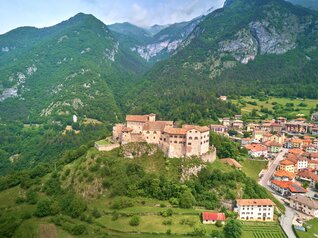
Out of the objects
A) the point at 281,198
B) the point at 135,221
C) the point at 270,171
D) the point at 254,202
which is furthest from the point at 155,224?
the point at 270,171

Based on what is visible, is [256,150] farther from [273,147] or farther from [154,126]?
[154,126]

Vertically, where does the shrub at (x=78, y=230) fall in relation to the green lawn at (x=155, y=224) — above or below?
below

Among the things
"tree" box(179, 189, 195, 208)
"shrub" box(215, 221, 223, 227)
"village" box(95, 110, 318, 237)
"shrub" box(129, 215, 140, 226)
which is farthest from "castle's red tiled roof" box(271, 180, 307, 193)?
"shrub" box(129, 215, 140, 226)

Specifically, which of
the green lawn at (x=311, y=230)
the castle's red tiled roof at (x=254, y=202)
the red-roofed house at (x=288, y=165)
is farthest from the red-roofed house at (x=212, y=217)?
the red-roofed house at (x=288, y=165)

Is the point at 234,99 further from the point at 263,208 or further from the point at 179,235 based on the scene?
the point at 179,235

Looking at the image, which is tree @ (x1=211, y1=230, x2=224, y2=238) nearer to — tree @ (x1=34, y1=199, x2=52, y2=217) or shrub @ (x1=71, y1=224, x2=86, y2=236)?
shrub @ (x1=71, y1=224, x2=86, y2=236)

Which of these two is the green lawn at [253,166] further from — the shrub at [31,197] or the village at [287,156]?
the shrub at [31,197]
